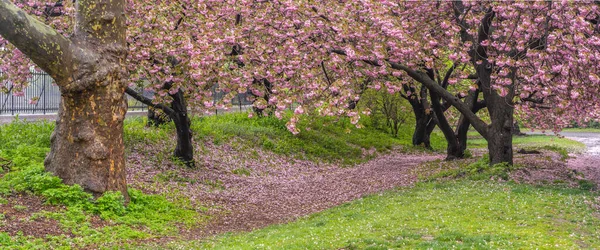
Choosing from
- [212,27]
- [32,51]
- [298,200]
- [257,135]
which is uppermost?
[212,27]

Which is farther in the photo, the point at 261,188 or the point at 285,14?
the point at 261,188

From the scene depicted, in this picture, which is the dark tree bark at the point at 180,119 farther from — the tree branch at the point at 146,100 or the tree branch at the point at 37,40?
the tree branch at the point at 37,40

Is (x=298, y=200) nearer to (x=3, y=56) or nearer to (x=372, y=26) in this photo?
(x=372, y=26)

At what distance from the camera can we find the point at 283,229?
12.8 meters

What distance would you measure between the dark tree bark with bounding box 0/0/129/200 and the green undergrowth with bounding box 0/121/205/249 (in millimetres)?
358

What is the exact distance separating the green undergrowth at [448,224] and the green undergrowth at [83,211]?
1.25m

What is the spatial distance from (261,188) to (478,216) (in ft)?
31.0

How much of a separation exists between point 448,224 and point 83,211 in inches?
299

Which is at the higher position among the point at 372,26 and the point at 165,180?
the point at 372,26

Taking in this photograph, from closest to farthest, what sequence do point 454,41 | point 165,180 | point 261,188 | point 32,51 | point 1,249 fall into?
point 1,249 → point 32,51 → point 454,41 → point 165,180 → point 261,188

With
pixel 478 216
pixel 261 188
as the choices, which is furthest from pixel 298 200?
pixel 478 216

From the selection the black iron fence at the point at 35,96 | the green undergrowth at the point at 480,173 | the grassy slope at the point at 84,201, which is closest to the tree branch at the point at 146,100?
the grassy slope at the point at 84,201

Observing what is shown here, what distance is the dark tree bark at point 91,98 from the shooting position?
40.4ft

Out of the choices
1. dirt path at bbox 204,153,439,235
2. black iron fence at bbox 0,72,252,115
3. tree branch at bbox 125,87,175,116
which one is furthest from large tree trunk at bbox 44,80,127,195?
black iron fence at bbox 0,72,252,115
